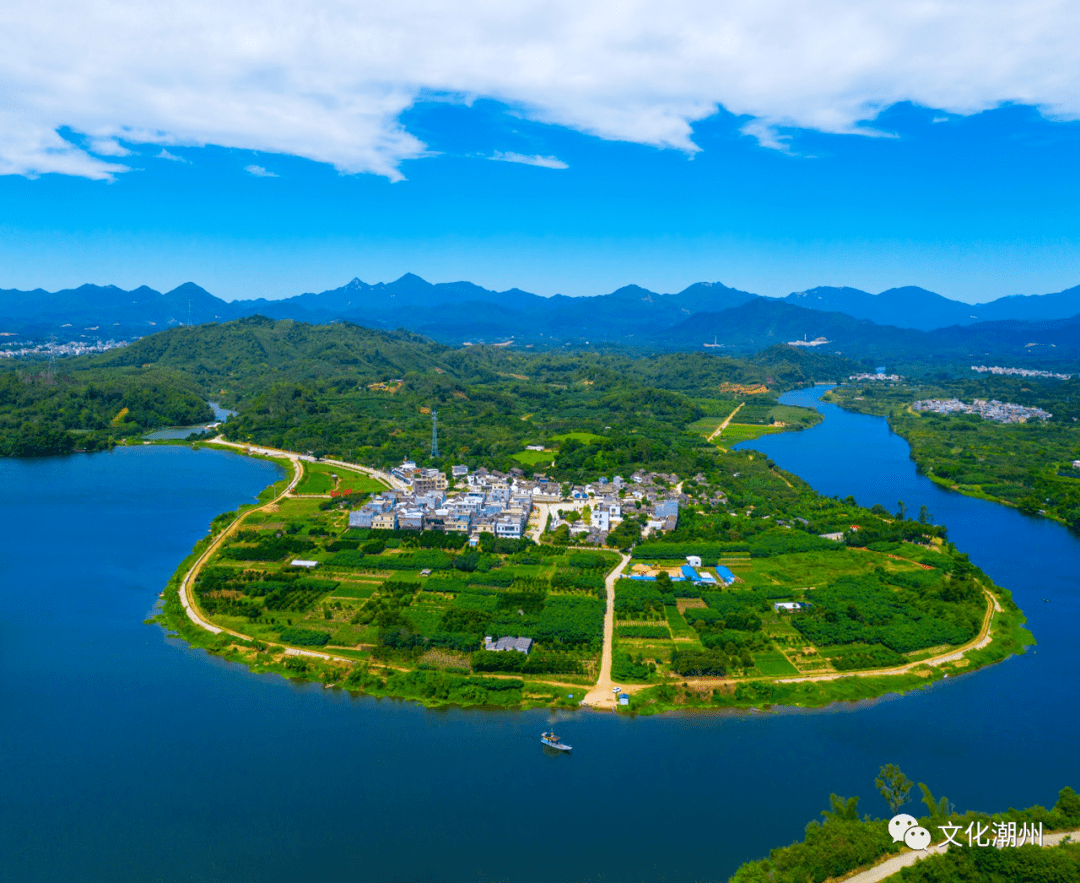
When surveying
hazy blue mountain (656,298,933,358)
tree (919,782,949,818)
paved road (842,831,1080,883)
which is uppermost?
hazy blue mountain (656,298,933,358)

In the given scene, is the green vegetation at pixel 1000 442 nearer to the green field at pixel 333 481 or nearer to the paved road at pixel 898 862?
the paved road at pixel 898 862

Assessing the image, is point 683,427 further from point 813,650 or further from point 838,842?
point 838,842

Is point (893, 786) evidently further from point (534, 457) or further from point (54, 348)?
point (54, 348)

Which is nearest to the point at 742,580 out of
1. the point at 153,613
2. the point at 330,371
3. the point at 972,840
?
the point at 972,840

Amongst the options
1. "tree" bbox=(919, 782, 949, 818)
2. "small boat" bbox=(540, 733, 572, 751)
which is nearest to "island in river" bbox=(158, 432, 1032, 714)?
"small boat" bbox=(540, 733, 572, 751)

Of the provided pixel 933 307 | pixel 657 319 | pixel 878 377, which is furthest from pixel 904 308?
pixel 878 377

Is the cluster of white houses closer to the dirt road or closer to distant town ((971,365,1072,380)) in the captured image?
the dirt road
